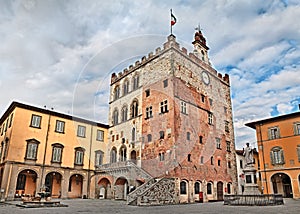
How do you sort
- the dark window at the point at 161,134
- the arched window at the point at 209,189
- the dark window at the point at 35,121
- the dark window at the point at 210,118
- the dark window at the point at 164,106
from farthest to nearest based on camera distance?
the dark window at the point at 210,118 → the dark window at the point at 35,121 → the arched window at the point at 209,189 → the dark window at the point at 164,106 → the dark window at the point at 161,134

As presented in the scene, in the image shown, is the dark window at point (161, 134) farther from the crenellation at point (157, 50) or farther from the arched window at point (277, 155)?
the arched window at point (277, 155)

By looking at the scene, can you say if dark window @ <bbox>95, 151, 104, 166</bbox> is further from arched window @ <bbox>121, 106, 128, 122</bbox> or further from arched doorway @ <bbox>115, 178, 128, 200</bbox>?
arched doorway @ <bbox>115, 178, 128, 200</bbox>

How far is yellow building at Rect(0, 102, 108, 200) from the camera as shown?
25.2 m

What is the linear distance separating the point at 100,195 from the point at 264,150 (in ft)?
67.1

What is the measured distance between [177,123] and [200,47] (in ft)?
44.7

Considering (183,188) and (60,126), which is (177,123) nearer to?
(183,188)

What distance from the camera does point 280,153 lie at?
28781 mm

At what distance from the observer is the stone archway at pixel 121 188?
2564 centimetres

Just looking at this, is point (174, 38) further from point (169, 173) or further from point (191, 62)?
point (169, 173)

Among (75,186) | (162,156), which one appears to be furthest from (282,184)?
(75,186)

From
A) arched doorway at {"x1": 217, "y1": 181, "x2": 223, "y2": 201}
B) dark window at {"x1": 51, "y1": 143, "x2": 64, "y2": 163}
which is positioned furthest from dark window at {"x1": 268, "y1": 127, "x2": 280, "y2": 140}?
dark window at {"x1": 51, "y1": 143, "x2": 64, "y2": 163}

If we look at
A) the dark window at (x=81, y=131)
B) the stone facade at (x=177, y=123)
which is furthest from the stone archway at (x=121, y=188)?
the dark window at (x=81, y=131)

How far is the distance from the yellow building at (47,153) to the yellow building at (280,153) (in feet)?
65.8

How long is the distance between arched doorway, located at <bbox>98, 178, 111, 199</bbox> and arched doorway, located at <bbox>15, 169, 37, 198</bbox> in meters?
7.29
